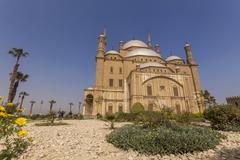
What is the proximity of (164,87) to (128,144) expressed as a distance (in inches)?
962

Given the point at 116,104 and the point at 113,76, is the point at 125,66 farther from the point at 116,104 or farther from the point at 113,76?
the point at 116,104

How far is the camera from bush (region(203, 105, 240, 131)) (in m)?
8.74

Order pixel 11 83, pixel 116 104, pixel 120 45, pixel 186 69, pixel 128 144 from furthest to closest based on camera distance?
pixel 120 45
pixel 186 69
pixel 116 104
pixel 11 83
pixel 128 144

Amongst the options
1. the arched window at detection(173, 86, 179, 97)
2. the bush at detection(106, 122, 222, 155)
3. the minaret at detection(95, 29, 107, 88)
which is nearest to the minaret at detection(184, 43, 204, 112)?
the arched window at detection(173, 86, 179, 97)

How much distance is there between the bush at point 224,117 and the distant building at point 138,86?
14733 millimetres

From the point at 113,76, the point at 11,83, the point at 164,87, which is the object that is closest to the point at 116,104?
the point at 113,76

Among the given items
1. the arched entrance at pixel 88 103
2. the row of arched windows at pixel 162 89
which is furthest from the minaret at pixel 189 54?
the arched entrance at pixel 88 103

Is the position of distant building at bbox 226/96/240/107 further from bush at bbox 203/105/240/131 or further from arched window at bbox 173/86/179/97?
bush at bbox 203/105/240/131

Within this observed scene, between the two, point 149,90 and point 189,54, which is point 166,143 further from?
point 189,54

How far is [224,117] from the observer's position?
346 inches

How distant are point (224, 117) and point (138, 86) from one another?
18.3 metres

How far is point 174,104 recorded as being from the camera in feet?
88.6

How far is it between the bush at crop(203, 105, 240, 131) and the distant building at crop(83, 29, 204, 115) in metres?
14.7

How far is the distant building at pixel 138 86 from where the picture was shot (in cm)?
2684
